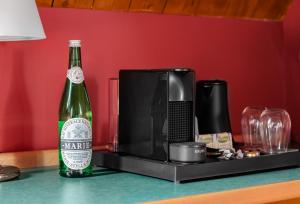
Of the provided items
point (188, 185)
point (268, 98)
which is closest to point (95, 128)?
point (188, 185)

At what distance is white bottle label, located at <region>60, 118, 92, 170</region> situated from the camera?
174cm

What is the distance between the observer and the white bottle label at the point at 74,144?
1744 millimetres

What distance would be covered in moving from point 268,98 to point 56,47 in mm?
1056

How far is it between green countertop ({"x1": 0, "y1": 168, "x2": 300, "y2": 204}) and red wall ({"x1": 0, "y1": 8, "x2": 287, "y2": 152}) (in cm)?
21

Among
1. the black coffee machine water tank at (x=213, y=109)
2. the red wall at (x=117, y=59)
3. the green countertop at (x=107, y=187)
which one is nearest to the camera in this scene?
the green countertop at (x=107, y=187)

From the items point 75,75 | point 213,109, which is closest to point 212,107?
point 213,109

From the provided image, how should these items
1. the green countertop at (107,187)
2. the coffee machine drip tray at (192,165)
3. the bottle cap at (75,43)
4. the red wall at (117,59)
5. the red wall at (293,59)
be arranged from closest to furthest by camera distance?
the green countertop at (107,187)
the coffee machine drip tray at (192,165)
the bottle cap at (75,43)
the red wall at (117,59)
the red wall at (293,59)

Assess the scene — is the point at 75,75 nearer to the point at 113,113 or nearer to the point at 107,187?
the point at 113,113

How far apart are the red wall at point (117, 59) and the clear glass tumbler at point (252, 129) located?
34 cm

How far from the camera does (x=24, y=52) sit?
1.93m

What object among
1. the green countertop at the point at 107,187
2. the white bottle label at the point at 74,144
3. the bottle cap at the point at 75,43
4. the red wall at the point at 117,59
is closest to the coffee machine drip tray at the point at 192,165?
the green countertop at the point at 107,187

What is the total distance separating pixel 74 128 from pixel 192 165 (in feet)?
1.23

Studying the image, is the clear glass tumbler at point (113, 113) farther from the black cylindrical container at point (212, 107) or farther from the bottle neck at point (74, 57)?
the black cylindrical container at point (212, 107)

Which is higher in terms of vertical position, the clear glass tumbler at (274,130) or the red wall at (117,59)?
the red wall at (117,59)
